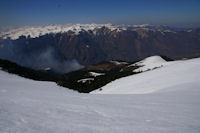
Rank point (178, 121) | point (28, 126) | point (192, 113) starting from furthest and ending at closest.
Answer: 1. point (192, 113)
2. point (178, 121)
3. point (28, 126)

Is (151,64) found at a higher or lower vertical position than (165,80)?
lower

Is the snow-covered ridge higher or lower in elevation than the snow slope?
lower

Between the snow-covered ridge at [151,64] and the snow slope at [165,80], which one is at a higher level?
the snow slope at [165,80]

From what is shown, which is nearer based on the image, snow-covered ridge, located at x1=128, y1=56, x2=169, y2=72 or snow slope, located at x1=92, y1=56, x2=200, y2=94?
snow slope, located at x1=92, y1=56, x2=200, y2=94

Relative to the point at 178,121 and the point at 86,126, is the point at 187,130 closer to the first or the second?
the point at 178,121

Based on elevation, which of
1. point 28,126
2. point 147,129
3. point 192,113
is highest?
point 28,126

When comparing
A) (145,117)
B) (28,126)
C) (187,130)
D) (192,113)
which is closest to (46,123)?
(28,126)

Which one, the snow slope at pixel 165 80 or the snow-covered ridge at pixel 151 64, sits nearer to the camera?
the snow slope at pixel 165 80

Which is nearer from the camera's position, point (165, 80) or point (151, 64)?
point (165, 80)

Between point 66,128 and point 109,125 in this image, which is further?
point 109,125

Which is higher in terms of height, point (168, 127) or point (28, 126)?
point (28, 126)

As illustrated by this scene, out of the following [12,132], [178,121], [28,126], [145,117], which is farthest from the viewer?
[145,117]
